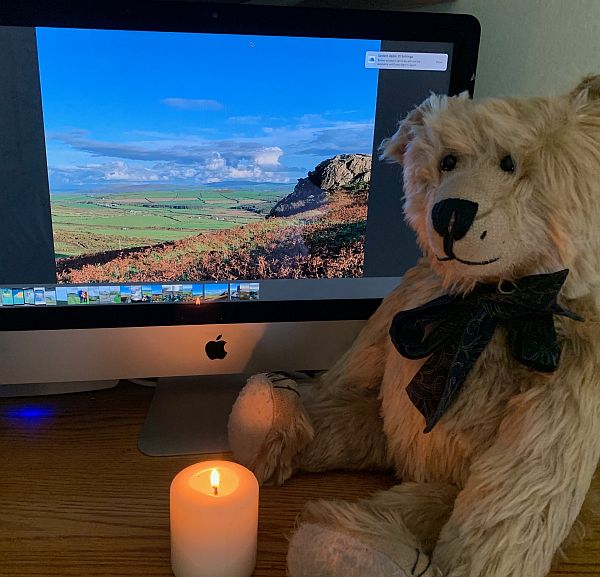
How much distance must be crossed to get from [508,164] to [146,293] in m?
0.40

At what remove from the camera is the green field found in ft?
2.06

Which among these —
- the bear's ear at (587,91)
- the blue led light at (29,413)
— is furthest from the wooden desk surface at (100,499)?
the bear's ear at (587,91)

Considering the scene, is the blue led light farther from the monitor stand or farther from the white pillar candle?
the white pillar candle

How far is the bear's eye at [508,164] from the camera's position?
0.46 m

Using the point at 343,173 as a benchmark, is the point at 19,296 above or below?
below

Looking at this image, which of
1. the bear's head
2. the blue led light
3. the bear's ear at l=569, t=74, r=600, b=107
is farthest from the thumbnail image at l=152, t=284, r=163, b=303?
the bear's ear at l=569, t=74, r=600, b=107

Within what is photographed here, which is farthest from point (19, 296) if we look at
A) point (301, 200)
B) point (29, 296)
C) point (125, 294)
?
point (301, 200)

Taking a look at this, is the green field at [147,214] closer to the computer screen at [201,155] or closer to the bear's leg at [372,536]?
the computer screen at [201,155]

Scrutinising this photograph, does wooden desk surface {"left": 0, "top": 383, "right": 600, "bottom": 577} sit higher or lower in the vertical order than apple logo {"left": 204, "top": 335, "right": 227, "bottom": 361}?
lower

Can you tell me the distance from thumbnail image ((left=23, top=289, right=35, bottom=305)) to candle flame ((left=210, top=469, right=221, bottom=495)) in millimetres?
299

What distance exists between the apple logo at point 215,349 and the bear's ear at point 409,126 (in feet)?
0.95

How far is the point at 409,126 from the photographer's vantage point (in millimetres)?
538

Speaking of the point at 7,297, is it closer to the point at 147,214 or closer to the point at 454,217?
the point at 147,214

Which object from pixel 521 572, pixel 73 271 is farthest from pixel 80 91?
pixel 521 572
